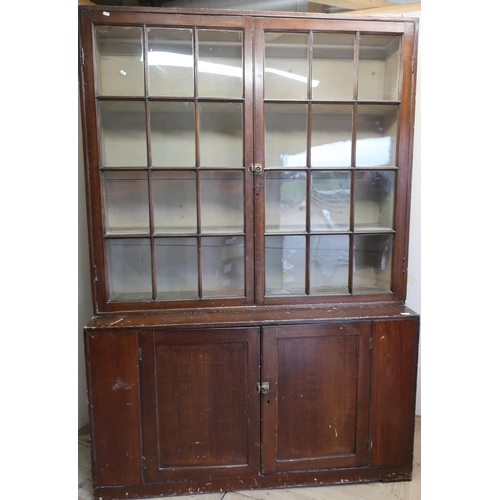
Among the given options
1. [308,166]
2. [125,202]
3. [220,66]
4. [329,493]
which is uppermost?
Result: [220,66]

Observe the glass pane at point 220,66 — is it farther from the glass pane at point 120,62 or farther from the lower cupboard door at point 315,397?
the lower cupboard door at point 315,397

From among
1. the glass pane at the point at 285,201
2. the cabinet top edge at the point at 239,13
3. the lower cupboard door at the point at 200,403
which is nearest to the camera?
the cabinet top edge at the point at 239,13

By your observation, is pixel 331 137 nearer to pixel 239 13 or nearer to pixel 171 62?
pixel 239 13

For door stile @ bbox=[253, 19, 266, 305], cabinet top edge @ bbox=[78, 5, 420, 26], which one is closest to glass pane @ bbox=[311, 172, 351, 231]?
door stile @ bbox=[253, 19, 266, 305]

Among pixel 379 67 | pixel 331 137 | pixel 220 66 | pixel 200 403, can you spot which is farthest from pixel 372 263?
pixel 220 66

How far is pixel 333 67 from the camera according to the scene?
1.61m

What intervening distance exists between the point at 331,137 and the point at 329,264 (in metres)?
0.55

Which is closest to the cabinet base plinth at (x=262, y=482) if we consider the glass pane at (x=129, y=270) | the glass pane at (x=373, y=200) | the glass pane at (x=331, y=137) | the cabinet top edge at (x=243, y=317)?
the cabinet top edge at (x=243, y=317)

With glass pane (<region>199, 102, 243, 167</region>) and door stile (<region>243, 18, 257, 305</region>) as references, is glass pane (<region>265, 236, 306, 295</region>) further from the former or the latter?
glass pane (<region>199, 102, 243, 167</region>)

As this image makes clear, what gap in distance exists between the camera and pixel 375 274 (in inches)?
68.6

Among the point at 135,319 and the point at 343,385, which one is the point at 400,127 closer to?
the point at 343,385

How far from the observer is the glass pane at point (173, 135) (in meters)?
1.56

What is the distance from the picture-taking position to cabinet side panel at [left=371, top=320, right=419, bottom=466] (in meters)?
1.58

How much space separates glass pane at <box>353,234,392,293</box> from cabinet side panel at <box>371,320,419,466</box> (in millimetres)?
207
